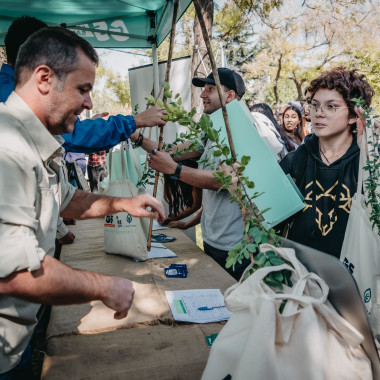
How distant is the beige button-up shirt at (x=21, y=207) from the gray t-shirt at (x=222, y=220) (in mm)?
1219

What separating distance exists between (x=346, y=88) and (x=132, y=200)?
1.18m

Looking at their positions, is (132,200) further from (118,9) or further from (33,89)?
(118,9)

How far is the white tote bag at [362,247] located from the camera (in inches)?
48.4

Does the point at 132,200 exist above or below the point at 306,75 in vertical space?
below

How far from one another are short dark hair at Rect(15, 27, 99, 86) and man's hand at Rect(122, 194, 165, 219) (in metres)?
0.64

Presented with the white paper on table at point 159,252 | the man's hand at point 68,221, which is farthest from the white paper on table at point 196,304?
the man's hand at point 68,221

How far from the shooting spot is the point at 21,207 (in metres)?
0.87

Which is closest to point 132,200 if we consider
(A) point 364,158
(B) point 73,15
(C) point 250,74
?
(A) point 364,158

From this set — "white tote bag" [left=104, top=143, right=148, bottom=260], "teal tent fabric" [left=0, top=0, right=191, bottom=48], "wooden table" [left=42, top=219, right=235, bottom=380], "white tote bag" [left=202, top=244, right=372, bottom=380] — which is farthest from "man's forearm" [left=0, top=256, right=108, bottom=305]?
"teal tent fabric" [left=0, top=0, right=191, bottom=48]

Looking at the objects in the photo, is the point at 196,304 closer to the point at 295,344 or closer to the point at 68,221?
the point at 295,344

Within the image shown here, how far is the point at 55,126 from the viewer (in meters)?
1.19

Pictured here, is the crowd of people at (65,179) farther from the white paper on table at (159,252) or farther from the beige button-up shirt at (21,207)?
the white paper on table at (159,252)

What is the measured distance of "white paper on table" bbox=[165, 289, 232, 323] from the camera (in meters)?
1.43

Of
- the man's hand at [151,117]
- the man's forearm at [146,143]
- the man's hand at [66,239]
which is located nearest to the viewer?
the man's hand at [151,117]
